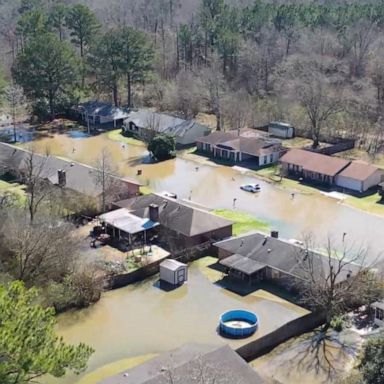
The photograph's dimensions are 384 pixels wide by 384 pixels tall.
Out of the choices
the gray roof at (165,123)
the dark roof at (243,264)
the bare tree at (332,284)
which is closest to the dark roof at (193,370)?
the bare tree at (332,284)

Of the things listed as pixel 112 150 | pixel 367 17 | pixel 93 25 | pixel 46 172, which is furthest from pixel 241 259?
pixel 367 17

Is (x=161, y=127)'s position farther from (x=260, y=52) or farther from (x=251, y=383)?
(x=251, y=383)

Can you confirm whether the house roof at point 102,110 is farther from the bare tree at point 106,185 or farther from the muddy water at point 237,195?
the bare tree at point 106,185

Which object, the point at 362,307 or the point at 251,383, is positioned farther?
the point at 362,307

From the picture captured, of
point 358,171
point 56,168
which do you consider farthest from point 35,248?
point 358,171

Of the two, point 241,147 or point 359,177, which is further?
point 241,147

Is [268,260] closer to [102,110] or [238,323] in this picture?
[238,323]
